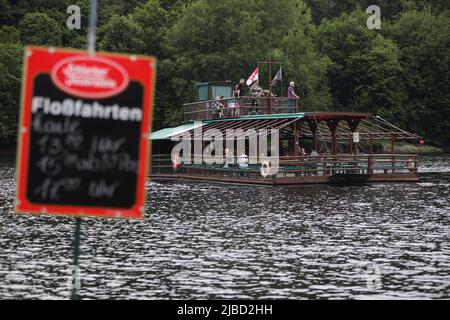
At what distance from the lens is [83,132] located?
10.8m

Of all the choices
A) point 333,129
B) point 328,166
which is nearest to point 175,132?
point 333,129

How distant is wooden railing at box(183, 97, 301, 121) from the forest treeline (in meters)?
26.5

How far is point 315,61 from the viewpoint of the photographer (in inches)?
3836

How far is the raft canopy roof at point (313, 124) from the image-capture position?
48.7 meters

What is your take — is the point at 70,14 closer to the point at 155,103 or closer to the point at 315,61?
the point at 155,103

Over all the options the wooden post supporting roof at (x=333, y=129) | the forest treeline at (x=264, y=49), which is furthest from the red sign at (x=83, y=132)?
the forest treeline at (x=264, y=49)

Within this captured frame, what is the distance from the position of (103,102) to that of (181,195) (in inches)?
1199

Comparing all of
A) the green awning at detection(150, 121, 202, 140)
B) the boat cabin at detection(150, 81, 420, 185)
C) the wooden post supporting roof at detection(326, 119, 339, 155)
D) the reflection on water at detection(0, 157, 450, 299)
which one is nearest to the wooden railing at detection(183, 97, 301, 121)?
the boat cabin at detection(150, 81, 420, 185)

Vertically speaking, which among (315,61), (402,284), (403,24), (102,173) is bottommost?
(402,284)

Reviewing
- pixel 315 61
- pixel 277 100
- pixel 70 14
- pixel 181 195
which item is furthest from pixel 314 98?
pixel 181 195

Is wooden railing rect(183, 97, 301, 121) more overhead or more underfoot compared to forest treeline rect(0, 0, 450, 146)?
more underfoot

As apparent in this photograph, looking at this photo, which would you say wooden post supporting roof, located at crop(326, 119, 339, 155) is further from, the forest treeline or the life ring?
the forest treeline

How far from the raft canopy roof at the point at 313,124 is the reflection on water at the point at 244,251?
40.3 feet

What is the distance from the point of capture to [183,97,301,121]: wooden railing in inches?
2261
